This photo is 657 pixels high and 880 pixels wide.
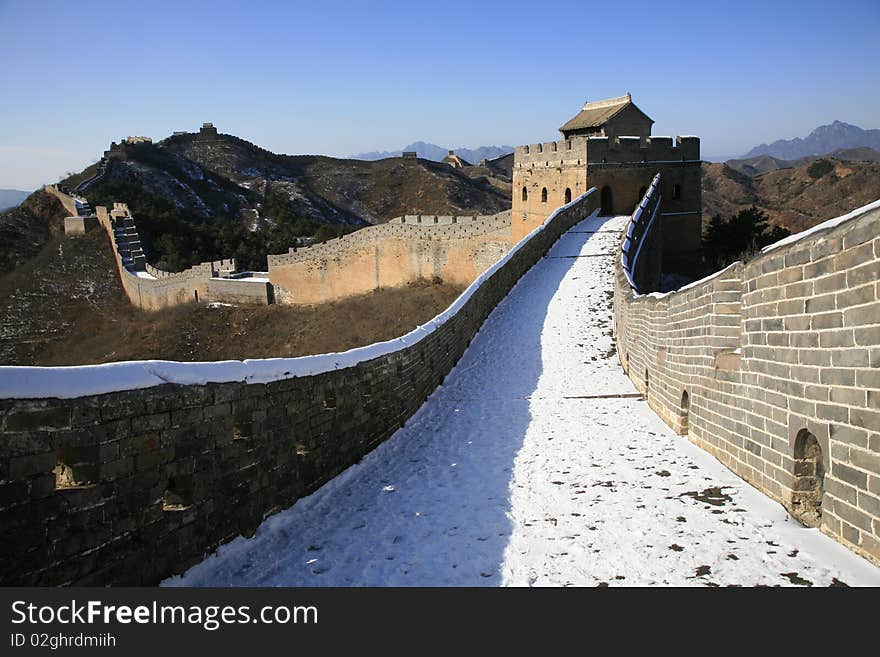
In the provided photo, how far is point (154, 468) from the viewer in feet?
13.7

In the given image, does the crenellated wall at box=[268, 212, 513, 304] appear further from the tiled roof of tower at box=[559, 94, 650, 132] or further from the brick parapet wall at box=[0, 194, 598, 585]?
the brick parapet wall at box=[0, 194, 598, 585]

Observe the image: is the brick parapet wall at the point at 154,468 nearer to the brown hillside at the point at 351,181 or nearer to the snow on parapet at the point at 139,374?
the snow on parapet at the point at 139,374

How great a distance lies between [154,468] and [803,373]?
13.6 ft

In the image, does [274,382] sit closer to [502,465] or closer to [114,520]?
[114,520]

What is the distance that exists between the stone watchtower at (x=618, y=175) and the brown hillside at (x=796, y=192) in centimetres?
1348

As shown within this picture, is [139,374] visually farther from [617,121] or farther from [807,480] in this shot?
[617,121]

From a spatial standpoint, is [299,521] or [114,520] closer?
[114,520]

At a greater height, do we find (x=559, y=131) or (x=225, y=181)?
(x=225, y=181)

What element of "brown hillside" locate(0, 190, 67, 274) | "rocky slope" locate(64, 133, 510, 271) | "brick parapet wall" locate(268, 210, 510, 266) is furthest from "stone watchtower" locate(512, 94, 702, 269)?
"brown hillside" locate(0, 190, 67, 274)

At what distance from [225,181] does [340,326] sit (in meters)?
52.4

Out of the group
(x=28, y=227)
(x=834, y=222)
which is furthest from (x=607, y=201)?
(x=28, y=227)

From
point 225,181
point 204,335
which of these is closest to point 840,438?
point 204,335

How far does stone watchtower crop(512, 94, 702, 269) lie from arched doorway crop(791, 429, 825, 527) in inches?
782

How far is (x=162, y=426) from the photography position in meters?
4.23
